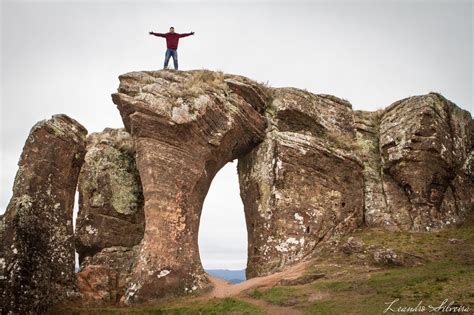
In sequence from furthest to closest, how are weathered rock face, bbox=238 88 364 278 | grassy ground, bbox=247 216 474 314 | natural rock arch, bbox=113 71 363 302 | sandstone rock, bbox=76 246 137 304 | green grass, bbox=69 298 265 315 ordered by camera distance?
weathered rock face, bbox=238 88 364 278 → natural rock arch, bbox=113 71 363 302 → sandstone rock, bbox=76 246 137 304 → green grass, bbox=69 298 265 315 → grassy ground, bbox=247 216 474 314

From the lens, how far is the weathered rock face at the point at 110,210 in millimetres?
29125

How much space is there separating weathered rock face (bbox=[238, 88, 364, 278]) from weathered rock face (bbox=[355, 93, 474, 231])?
1583 millimetres

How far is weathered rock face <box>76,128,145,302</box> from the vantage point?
95.6 feet

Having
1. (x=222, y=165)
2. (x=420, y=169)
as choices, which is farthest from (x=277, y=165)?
(x=420, y=169)

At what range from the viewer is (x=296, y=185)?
31031mm

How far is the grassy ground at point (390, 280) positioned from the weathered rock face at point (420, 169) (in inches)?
103

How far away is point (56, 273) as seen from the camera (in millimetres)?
24844

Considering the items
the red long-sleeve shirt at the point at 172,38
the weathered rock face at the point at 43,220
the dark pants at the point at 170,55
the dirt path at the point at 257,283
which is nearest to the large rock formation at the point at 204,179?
the weathered rock face at the point at 43,220

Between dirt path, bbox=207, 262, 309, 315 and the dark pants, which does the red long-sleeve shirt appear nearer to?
the dark pants

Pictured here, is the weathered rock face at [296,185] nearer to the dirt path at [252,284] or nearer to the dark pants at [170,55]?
the dirt path at [252,284]

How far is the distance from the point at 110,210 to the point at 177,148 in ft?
21.9

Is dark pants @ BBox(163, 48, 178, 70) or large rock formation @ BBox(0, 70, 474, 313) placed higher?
dark pants @ BBox(163, 48, 178, 70)

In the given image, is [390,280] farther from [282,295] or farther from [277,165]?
[277,165]

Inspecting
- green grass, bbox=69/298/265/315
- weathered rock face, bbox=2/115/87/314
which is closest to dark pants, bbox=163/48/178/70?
weathered rock face, bbox=2/115/87/314
